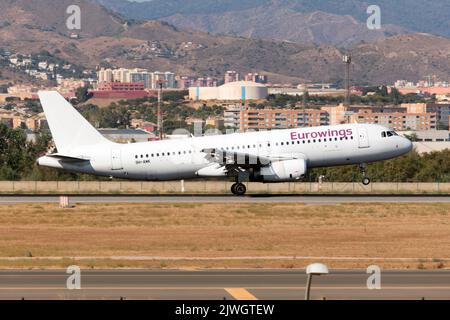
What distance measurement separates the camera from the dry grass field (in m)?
49.6

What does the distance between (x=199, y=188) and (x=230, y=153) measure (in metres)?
12.8

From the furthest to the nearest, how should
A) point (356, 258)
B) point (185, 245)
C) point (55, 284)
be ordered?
point (185, 245)
point (356, 258)
point (55, 284)

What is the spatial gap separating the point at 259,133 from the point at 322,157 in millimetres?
4799

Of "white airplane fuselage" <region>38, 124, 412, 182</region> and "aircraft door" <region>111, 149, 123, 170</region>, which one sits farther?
"aircraft door" <region>111, 149, 123, 170</region>

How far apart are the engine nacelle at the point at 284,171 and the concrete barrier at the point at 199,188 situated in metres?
8.83

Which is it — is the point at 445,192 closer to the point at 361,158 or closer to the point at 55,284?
the point at 361,158

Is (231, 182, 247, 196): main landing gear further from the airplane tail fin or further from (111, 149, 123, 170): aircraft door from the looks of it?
the airplane tail fin

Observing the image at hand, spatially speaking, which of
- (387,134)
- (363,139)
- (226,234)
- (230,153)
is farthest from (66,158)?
(226,234)

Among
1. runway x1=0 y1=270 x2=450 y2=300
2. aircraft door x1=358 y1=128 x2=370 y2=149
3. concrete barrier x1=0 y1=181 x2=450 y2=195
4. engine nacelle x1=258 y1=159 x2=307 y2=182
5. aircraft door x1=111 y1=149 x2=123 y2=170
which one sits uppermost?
aircraft door x1=358 y1=128 x2=370 y2=149

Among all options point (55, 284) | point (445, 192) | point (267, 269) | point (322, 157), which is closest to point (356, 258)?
point (267, 269)

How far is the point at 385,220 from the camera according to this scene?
68625 mm

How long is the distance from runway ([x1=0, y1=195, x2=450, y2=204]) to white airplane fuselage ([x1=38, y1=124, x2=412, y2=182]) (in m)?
1.89

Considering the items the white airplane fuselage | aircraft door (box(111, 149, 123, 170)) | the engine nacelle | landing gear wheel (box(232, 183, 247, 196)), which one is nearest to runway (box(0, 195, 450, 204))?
landing gear wheel (box(232, 183, 247, 196))
